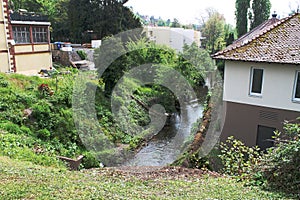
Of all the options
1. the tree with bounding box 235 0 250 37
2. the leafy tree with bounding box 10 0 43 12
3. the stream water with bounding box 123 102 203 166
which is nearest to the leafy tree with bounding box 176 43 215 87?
the stream water with bounding box 123 102 203 166

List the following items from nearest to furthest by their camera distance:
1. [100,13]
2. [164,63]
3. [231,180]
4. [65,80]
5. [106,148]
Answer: [231,180], [106,148], [65,80], [164,63], [100,13]

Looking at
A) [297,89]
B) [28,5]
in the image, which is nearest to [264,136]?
[297,89]

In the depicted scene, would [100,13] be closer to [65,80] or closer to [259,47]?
[65,80]

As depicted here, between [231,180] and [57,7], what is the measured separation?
112 feet

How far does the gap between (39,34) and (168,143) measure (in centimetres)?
1202

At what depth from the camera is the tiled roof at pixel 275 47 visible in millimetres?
10156

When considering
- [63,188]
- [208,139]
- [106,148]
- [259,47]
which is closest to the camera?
[63,188]

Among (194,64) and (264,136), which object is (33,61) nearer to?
(194,64)

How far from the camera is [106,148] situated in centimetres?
1389

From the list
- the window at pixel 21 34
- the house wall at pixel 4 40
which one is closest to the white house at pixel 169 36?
the window at pixel 21 34

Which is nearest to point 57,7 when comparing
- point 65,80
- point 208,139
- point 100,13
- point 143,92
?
point 100,13

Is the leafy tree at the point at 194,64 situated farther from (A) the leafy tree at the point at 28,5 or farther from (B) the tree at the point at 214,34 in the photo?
(B) the tree at the point at 214,34

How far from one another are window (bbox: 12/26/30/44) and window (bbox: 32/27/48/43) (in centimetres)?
49

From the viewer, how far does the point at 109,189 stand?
5.57 meters
